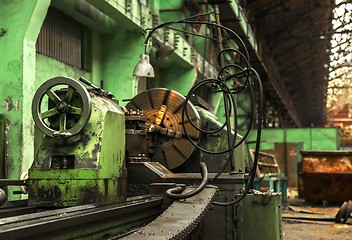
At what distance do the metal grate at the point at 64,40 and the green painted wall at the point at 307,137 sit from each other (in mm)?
7035

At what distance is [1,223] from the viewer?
71.1 inches

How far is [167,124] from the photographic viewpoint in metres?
4.09

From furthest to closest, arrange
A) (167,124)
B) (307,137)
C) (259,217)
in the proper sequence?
(307,137), (167,124), (259,217)

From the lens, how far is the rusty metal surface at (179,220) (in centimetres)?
217

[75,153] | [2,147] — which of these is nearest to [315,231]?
[2,147]

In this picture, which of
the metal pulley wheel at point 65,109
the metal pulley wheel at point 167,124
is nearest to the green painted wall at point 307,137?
the metal pulley wheel at point 167,124

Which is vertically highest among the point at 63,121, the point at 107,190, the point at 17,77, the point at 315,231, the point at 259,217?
the point at 17,77

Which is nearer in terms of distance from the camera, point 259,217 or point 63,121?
point 63,121

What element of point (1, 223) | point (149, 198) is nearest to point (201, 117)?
point (149, 198)

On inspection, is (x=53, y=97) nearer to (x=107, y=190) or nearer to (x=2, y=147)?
(x=107, y=190)

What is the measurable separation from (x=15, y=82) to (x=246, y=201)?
290cm

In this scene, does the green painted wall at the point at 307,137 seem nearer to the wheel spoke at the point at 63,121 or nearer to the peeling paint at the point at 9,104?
the peeling paint at the point at 9,104

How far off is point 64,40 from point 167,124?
11.5 ft

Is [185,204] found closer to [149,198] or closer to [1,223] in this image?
[149,198]
